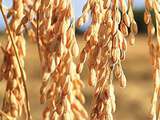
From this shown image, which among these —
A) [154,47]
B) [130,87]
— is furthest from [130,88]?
[154,47]

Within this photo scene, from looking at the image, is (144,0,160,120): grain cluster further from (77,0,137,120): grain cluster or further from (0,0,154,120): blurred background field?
(0,0,154,120): blurred background field

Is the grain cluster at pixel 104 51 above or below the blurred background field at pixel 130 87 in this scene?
above

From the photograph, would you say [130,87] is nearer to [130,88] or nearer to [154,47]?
[130,88]

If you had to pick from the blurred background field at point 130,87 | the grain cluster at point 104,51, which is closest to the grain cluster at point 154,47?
the grain cluster at point 104,51

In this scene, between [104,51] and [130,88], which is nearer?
[104,51]

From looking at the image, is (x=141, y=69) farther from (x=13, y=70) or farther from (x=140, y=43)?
(x=13, y=70)

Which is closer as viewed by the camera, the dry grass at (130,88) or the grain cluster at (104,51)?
the grain cluster at (104,51)

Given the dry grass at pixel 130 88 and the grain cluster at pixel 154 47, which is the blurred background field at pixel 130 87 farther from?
the grain cluster at pixel 154 47

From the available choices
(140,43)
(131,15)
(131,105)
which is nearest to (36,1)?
(131,15)
